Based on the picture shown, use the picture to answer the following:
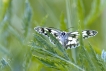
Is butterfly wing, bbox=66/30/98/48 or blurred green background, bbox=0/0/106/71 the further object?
butterfly wing, bbox=66/30/98/48

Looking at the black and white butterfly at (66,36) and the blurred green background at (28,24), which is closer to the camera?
the blurred green background at (28,24)

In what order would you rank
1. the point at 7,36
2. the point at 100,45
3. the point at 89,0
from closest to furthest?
the point at 7,36
the point at 100,45
the point at 89,0

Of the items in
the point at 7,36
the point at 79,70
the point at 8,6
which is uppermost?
the point at 8,6

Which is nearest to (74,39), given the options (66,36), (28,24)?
(66,36)

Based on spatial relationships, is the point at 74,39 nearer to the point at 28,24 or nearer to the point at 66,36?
the point at 66,36

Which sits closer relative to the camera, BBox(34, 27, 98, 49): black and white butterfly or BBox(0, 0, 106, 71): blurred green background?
BBox(0, 0, 106, 71): blurred green background

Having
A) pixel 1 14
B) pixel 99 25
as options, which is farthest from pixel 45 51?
pixel 99 25

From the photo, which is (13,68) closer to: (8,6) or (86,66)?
(86,66)

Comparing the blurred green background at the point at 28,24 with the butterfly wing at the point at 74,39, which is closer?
the blurred green background at the point at 28,24
